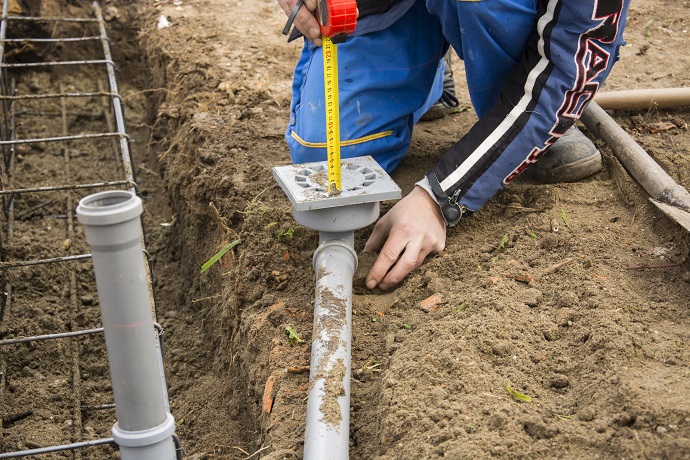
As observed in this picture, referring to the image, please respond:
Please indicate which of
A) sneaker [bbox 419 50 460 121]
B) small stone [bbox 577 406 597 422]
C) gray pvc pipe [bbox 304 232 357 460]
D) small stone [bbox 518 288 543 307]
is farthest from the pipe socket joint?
sneaker [bbox 419 50 460 121]

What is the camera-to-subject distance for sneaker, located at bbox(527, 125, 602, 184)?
2.60 metres

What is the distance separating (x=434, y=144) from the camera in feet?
10.2

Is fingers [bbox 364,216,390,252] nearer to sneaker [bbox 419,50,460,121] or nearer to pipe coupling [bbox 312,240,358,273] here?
pipe coupling [bbox 312,240,358,273]

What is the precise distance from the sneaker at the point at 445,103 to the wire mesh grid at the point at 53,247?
1.31 meters

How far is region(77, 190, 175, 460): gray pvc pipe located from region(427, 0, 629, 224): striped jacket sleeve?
122 centimetres

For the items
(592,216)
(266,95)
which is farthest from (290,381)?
(266,95)

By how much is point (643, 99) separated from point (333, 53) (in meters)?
1.52

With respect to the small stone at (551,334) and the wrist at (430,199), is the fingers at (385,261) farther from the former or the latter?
the small stone at (551,334)

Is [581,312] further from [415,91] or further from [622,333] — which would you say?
[415,91]

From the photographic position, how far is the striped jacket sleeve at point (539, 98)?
7.23ft

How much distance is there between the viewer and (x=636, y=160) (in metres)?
2.54

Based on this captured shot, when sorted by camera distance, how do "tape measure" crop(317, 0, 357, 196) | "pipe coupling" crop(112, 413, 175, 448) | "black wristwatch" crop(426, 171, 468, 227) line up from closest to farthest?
1. "pipe coupling" crop(112, 413, 175, 448)
2. "tape measure" crop(317, 0, 357, 196)
3. "black wristwatch" crop(426, 171, 468, 227)

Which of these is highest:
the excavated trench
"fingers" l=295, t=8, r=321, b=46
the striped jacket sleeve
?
"fingers" l=295, t=8, r=321, b=46

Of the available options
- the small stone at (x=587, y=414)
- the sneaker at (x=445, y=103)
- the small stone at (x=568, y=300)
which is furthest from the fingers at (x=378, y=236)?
the sneaker at (x=445, y=103)
